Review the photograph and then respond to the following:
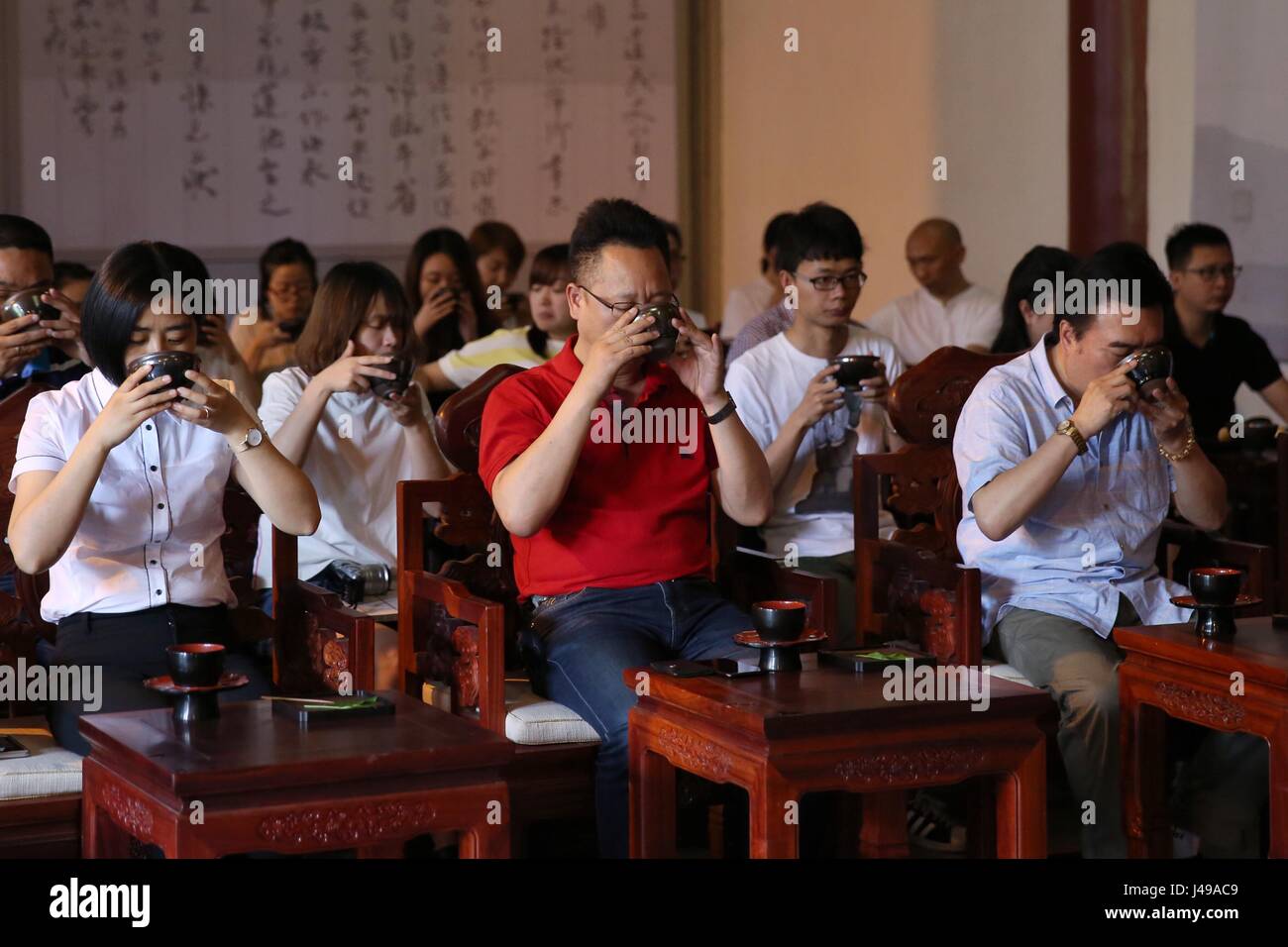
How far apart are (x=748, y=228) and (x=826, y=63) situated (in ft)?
2.25

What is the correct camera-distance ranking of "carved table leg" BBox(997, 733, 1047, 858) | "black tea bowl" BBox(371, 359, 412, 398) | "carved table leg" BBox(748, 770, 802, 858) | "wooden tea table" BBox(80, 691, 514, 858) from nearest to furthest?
"wooden tea table" BBox(80, 691, 514, 858) → "carved table leg" BBox(748, 770, 802, 858) → "carved table leg" BBox(997, 733, 1047, 858) → "black tea bowl" BBox(371, 359, 412, 398)

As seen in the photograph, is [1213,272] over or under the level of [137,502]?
over

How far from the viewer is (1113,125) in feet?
15.4

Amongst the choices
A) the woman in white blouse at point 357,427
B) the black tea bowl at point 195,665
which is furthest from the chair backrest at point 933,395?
the black tea bowl at point 195,665

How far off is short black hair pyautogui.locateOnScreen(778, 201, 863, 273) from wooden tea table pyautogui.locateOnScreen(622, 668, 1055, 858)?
1.26 metres

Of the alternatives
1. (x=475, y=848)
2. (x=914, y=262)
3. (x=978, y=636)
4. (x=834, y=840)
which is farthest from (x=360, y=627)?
(x=914, y=262)

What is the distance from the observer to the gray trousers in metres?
2.50

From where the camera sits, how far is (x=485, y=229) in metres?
5.21

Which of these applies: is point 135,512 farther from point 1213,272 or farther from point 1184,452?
point 1213,272

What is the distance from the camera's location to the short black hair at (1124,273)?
2.66m

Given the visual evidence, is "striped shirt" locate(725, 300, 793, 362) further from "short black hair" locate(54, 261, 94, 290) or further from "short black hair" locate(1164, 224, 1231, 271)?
"short black hair" locate(54, 261, 94, 290)

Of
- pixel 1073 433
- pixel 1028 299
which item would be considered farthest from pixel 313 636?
pixel 1028 299

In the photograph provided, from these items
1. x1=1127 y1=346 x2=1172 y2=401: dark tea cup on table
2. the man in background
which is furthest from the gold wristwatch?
the man in background

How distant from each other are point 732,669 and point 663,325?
1.74 feet
